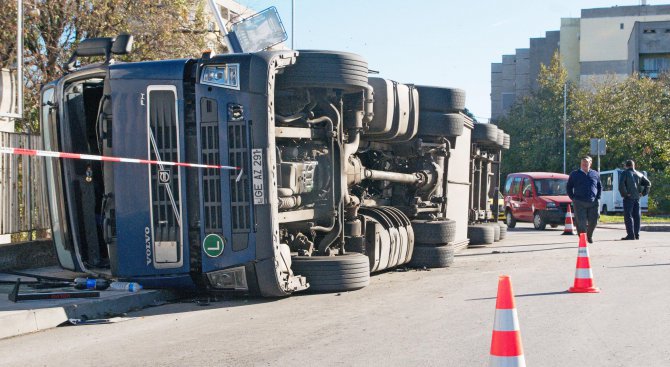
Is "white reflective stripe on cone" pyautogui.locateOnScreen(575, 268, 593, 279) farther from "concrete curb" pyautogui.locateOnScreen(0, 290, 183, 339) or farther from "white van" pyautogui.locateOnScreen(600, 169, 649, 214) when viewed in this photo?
"white van" pyautogui.locateOnScreen(600, 169, 649, 214)

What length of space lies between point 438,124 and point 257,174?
5.38m

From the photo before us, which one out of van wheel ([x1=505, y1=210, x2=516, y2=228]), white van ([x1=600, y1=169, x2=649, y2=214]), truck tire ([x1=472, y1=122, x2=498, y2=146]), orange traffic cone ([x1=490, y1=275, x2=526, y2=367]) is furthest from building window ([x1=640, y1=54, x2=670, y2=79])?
orange traffic cone ([x1=490, y1=275, x2=526, y2=367])

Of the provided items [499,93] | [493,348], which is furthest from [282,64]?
[499,93]

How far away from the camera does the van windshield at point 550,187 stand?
2638 centimetres

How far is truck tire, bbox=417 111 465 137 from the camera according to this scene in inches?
515

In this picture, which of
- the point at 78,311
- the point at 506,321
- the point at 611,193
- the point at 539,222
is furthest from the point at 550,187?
the point at 506,321

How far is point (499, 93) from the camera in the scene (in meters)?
108

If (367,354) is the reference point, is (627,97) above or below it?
above

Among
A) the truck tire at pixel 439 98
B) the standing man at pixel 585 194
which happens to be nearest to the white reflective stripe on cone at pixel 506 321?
the truck tire at pixel 439 98

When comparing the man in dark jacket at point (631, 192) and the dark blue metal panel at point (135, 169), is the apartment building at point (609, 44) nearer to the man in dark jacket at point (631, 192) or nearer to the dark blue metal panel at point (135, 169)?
the man in dark jacket at point (631, 192)

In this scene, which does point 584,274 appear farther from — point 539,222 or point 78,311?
point 539,222

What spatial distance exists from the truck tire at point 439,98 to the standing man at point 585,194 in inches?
177

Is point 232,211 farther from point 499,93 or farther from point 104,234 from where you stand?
point 499,93

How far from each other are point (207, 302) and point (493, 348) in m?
4.60
